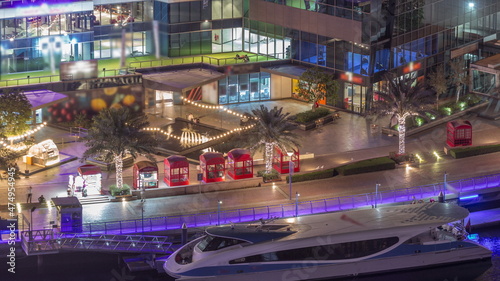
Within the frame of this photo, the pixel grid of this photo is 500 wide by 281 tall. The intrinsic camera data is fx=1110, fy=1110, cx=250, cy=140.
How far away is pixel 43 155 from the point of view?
282 ft

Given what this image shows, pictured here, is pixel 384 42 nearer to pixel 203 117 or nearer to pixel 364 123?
pixel 364 123

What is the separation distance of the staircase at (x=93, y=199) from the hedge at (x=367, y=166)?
58.5 feet

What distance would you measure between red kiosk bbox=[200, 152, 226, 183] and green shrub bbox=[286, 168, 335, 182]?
507 centimetres

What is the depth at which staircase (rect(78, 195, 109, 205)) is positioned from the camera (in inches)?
3098

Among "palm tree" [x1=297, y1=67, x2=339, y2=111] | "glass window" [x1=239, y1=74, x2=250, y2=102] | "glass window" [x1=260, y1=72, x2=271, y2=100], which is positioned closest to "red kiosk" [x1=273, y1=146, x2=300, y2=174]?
"palm tree" [x1=297, y1=67, x2=339, y2=111]

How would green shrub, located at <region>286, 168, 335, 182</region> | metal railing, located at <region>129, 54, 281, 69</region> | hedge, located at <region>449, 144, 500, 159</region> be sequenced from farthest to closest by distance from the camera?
metal railing, located at <region>129, 54, 281, 69</region>
hedge, located at <region>449, 144, 500, 159</region>
green shrub, located at <region>286, 168, 335, 182</region>

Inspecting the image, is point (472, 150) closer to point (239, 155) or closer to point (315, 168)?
point (315, 168)

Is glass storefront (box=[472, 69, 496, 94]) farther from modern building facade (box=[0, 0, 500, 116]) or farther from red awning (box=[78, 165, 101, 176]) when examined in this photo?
red awning (box=[78, 165, 101, 176])

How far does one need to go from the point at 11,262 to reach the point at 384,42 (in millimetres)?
41612

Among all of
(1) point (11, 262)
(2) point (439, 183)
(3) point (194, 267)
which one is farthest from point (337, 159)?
(1) point (11, 262)

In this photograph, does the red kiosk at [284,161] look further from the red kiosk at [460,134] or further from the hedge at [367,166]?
the red kiosk at [460,134]

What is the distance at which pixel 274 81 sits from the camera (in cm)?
10531

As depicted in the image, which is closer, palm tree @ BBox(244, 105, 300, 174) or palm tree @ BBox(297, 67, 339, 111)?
palm tree @ BBox(244, 105, 300, 174)

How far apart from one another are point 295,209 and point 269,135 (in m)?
7.85
